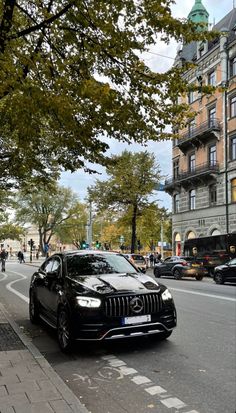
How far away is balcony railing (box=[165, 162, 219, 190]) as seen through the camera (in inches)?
1480

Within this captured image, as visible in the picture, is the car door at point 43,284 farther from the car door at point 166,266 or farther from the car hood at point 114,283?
the car door at point 166,266

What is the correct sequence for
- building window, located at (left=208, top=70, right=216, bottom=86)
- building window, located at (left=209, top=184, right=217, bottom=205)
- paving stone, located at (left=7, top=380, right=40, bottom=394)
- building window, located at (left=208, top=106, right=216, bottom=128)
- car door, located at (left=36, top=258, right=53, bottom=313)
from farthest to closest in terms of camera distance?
building window, located at (left=208, top=70, right=216, bottom=86), building window, located at (left=208, top=106, right=216, bottom=128), building window, located at (left=209, top=184, right=217, bottom=205), car door, located at (left=36, top=258, right=53, bottom=313), paving stone, located at (left=7, top=380, right=40, bottom=394)

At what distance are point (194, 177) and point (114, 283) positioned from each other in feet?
112

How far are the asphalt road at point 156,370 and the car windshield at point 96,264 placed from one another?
1223 mm

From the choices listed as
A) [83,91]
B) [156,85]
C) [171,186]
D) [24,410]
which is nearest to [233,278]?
[156,85]

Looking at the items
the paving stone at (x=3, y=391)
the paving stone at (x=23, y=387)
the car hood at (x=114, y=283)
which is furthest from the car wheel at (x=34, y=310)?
the paving stone at (x=3, y=391)

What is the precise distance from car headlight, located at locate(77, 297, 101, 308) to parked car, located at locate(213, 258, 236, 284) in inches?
652

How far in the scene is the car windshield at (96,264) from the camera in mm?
7433

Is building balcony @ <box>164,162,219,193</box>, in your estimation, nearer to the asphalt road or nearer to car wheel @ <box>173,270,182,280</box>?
car wheel @ <box>173,270,182,280</box>

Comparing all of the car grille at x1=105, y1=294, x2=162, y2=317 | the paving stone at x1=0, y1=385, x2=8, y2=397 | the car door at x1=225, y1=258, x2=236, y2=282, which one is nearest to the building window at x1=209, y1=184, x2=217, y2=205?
the car door at x1=225, y1=258, x2=236, y2=282

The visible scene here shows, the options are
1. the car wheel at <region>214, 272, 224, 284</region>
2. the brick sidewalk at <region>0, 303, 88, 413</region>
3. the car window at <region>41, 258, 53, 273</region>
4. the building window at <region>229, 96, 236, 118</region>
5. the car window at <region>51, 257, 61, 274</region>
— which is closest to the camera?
the brick sidewalk at <region>0, 303, 88, 413</region>

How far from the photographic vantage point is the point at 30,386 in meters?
4.77

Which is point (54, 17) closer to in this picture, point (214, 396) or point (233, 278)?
point (214, 396)

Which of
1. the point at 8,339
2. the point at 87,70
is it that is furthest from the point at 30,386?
the point at 87,70
